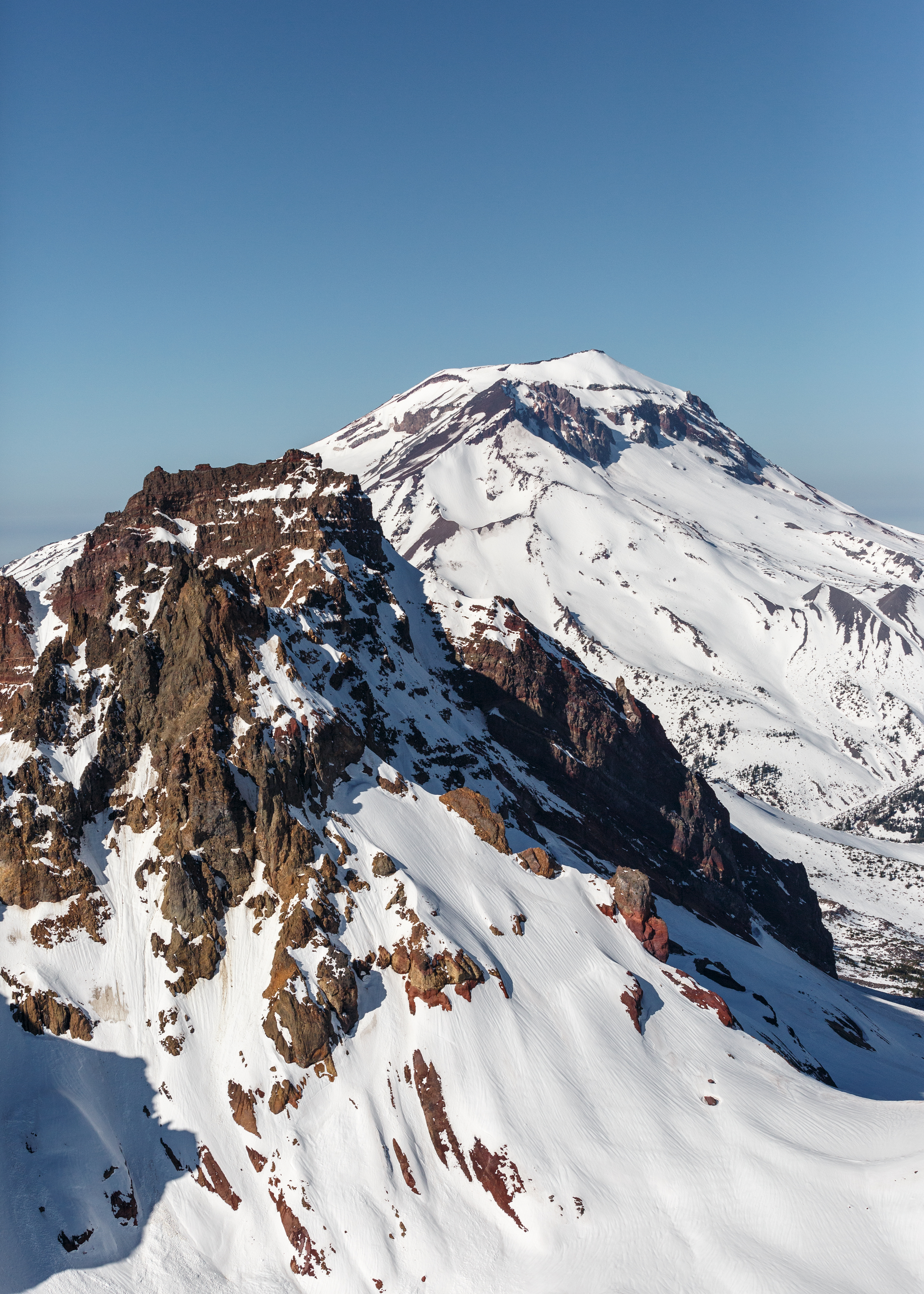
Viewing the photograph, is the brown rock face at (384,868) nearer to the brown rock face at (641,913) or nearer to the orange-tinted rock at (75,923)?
the brown rock face at (641,913)

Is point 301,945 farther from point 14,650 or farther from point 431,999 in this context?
point 14,650

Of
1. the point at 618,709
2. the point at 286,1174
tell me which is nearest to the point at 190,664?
the point at 286,1174

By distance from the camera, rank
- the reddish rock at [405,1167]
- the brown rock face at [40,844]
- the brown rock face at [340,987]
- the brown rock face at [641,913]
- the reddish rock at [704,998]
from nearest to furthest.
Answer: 1. the reddish rock at [405,1167]
2. the brown rock face at [340,987]
3. the brown rock face at [40,844]
4. the reddish rock at [704,998]
5. the brown rock face at [641,913]

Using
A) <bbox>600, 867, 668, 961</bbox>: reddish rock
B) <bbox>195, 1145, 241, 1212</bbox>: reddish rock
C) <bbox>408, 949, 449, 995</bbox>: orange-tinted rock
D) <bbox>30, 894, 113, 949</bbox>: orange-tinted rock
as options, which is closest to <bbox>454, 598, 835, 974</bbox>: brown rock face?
<bbox>600, 867, 668, 961</bbox>: reddish rock

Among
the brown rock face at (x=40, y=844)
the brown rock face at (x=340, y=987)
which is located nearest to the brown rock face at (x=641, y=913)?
the brown rock face at (x=340, y=987)

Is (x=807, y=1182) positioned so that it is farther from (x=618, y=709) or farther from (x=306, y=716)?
(x=618, y=709)
